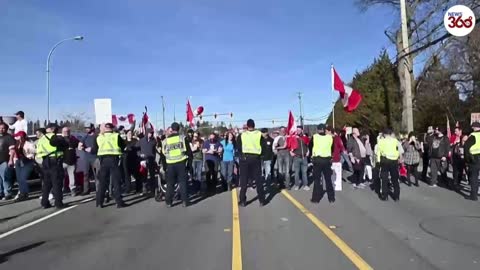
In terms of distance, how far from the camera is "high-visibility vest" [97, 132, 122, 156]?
1137 cm

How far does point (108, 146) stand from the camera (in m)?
11.4

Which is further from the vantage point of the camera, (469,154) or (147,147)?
(147,147)

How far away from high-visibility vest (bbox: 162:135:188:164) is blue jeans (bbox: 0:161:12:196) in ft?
14.3

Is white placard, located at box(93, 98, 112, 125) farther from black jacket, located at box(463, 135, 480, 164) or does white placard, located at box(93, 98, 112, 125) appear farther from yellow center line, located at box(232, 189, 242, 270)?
black jacket, located at box(463, 135, 480, 164)

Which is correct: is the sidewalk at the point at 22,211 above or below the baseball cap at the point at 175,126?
below

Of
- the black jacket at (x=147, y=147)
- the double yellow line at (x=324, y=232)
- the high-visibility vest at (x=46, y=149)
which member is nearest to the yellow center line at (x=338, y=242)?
the double yellow line at (x=324, y=232)

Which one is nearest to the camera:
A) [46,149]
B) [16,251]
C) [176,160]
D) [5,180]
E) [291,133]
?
[16,251]

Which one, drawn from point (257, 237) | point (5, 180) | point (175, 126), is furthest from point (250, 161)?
point (5, 180)

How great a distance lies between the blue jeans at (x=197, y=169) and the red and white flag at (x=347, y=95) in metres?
5.85

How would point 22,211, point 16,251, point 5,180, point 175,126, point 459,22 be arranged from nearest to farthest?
point 16,251, point 22,211, point 175,126, point 5,180, point 459,22

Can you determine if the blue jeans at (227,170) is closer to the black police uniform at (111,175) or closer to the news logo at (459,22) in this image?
the black police uniform at (111,175)

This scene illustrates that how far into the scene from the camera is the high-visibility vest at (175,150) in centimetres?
1132

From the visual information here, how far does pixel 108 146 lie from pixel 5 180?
11.0 feet

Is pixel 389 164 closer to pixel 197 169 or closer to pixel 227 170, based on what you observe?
pixel 227 170
